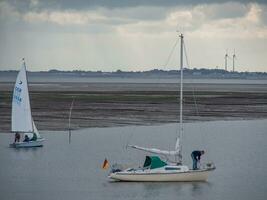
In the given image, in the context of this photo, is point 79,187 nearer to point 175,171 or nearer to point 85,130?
point 175,171

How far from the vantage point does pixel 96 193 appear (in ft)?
138

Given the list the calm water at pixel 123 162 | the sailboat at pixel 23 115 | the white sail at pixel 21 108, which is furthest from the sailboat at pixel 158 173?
the white sail at pixel 21 108

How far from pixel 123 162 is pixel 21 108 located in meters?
13.9

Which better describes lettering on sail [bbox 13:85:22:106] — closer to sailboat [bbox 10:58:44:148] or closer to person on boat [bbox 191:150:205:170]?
sailboat [bbox 10:58:44:148]

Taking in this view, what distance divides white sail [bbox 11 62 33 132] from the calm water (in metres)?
1.70

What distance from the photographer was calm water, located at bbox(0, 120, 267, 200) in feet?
139

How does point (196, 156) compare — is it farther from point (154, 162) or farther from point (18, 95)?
point (18, 95)

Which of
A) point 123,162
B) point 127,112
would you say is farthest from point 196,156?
point 127,112

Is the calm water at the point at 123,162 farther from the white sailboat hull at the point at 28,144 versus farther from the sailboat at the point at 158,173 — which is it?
the white sailboat hull at the point at 28,144

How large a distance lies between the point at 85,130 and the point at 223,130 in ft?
38.4

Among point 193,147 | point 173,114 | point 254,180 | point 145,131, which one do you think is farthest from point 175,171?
point 173,114

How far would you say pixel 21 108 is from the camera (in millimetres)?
62125

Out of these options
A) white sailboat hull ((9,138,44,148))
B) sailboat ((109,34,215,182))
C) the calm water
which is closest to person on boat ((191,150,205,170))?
sailboat ((109,34,215,182))

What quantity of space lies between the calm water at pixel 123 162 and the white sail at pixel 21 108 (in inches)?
67.0
